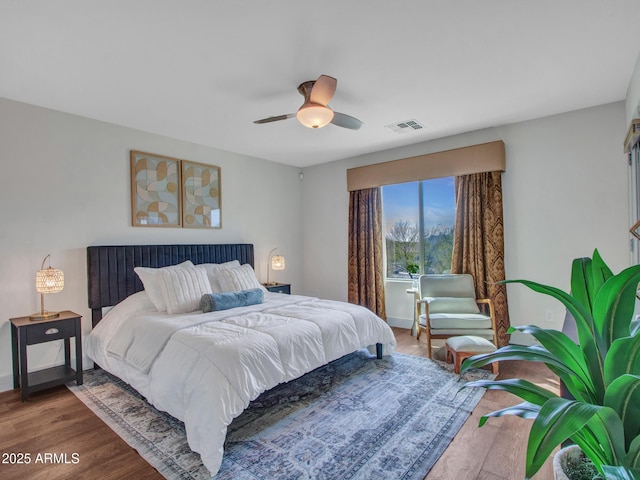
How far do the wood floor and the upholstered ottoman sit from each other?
429 mm

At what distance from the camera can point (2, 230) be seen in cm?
301

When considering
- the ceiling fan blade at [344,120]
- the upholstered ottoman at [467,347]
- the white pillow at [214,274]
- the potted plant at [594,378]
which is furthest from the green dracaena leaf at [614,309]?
the white pillow at [214,274]

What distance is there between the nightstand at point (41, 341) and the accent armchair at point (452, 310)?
3.49 m

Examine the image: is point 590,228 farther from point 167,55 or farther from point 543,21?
point 167,55

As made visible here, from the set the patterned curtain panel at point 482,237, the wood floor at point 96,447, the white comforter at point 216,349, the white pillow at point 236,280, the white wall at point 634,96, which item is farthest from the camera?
the patterned curtain panel at point 482,237

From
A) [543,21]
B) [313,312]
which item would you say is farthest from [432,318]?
[543,21]

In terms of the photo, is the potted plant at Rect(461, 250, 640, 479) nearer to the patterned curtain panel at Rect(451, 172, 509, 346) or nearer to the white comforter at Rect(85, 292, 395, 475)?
the white comforter at Rect(85, 292, 395, 475)

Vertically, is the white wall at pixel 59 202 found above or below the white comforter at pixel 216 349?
above

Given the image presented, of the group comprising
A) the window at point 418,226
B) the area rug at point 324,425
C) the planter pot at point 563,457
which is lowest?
the area rug at point 324,425

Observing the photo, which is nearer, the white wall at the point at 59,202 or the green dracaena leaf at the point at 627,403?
the green dracaena leaf at the point at 627,403

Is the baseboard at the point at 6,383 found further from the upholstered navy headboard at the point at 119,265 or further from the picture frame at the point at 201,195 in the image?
the picture frame at the point at 201,195

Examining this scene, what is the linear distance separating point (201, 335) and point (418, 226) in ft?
11.4

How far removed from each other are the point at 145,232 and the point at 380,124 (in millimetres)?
3065

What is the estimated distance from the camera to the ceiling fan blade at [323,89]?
7.83ft
